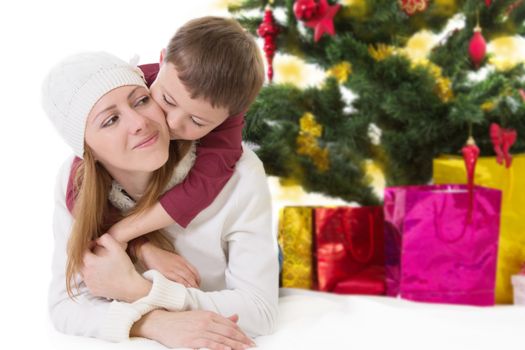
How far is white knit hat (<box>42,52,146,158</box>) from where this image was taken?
1361 mm

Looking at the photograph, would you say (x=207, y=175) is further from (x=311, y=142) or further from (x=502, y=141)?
(x=502, y=141)

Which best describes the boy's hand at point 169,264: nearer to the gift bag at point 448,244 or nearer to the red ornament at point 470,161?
the gift bag at point 448,244

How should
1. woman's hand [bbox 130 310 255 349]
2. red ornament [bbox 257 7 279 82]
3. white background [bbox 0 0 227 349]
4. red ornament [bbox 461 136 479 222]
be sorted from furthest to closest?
white background [bbox 0 0 227 349]
red ornament [bbox 257 7 279 82]
red ornament [bbox 461 136 479 222]
woman's hand [bbox 130 310 255 349]

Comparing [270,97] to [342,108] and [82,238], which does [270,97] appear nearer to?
[342,108]

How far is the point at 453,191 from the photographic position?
181 cm

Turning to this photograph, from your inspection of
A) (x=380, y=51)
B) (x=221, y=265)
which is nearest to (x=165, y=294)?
(x=221, y=265)

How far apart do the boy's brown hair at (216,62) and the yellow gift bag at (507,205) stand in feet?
2.63

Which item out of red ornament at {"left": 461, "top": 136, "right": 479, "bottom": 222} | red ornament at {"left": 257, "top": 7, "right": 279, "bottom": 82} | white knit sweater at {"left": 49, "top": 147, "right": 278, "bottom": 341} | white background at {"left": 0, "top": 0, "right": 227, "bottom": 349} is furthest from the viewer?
white background at {"left": 0, "top": 0, "right": 227, "bottom": 349}

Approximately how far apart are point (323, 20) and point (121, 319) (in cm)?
98

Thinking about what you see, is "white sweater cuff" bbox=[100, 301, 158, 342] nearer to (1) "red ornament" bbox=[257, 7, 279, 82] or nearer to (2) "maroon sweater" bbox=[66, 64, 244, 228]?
(2) "maroon sweater" bbox=[66, 64, 244, 228]

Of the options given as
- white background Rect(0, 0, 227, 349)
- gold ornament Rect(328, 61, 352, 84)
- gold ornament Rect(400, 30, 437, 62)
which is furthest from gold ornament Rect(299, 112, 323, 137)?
white background Rect(0, 0, 227, 349)

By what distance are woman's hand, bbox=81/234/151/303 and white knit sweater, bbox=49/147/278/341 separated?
0.02 m

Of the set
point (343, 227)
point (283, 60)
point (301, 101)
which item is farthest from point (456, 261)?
point (283, 60)

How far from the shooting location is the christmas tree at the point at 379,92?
1913mm
